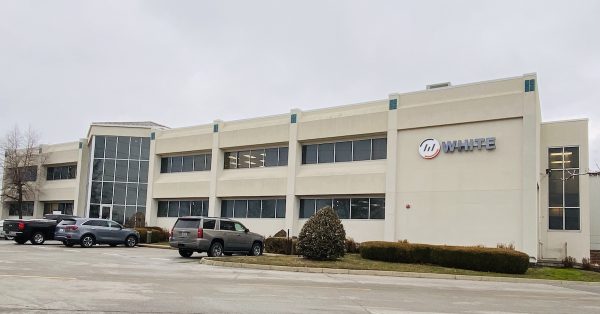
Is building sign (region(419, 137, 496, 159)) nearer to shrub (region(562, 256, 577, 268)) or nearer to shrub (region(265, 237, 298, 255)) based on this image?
shrub (region(562, 256, 577, 268))

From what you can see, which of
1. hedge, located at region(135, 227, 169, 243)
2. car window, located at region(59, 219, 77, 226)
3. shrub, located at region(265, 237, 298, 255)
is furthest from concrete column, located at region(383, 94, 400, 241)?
car window, located at region(59, 219, 77, 226)

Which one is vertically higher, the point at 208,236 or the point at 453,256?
the point at 208,236

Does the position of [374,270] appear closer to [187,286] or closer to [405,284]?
[405,284]

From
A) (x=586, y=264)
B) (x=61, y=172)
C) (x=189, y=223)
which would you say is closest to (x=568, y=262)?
(x=586, y=264)

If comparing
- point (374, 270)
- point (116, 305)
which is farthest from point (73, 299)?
point (374, 270)

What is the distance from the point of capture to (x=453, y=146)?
27.6 m

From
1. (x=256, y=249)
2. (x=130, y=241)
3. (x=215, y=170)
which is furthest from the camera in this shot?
(x=215, y=170)

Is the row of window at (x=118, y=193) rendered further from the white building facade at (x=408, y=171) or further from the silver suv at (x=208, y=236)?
the silver suv at (x=208, y=236)

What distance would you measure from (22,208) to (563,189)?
5180 cm

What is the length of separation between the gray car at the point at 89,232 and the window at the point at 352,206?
11.0 metres

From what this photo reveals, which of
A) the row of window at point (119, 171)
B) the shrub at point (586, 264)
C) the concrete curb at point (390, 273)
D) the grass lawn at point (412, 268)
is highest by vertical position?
the row of window at point (119, 171)

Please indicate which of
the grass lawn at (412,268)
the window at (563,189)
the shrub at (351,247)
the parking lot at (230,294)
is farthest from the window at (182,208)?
the window at (563,189)

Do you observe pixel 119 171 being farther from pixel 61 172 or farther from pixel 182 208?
pixel 61 172

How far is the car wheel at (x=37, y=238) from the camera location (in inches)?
1220
